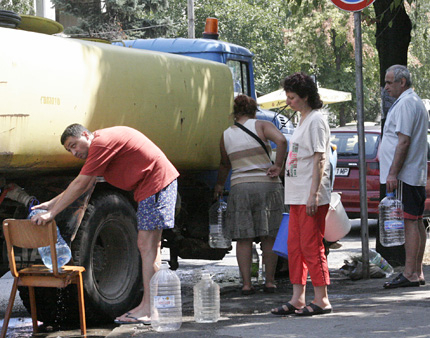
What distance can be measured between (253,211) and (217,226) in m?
0.61

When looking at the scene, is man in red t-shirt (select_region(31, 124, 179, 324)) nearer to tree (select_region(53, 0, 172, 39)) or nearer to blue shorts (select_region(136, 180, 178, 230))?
blue shorts (select_region(136, 180, 178, 230))

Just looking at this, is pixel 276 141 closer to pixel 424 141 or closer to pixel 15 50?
pixel 424 141

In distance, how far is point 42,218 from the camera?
5777mm

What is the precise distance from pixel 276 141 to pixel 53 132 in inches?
98.3

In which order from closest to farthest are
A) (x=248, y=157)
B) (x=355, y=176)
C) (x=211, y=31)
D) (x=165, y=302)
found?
(x=165, y=302) → (x=248, y=157) → (x=211, y=31) → (x=355, y=176)

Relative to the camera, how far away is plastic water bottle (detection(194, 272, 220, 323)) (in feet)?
20.7

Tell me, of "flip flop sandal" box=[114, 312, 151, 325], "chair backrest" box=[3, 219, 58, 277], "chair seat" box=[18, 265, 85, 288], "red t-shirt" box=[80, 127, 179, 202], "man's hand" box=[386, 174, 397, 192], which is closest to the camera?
"chair backrest" box=[3, 219, 58, 277]

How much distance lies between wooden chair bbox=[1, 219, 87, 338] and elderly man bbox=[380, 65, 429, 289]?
298cm

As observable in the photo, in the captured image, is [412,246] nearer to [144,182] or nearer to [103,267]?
[144,182]

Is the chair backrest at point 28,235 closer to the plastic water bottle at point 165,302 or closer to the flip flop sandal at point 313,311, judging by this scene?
the plastic water bottle at point 165,302

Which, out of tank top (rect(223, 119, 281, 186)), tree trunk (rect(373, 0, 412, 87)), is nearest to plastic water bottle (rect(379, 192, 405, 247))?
tank top (rect(223, 119, 281, 186))

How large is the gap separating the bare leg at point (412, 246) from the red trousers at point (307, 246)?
1.43m

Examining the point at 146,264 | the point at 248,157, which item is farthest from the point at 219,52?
the point at 146,264

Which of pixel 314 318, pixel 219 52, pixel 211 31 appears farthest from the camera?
pixel 211 31
